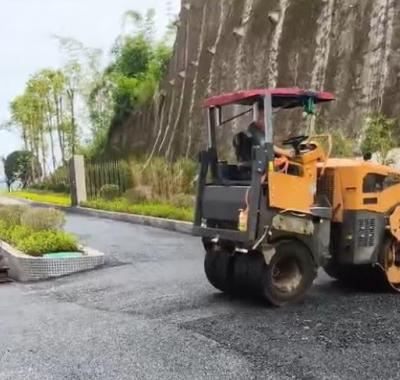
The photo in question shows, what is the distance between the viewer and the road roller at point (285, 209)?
6.64 metres

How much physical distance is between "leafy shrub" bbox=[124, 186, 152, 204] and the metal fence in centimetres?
206

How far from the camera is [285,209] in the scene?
22.0 ft

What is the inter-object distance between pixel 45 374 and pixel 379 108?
1302 centimetres

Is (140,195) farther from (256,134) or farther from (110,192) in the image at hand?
(256,134)

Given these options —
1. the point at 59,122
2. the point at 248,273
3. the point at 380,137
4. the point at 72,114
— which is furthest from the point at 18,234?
the point at 59,122

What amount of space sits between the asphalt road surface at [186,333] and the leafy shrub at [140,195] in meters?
11.2

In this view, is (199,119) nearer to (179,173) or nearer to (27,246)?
(179,173)

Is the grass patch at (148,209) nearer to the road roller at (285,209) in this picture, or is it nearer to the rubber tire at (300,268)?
the road roller at (285,209)

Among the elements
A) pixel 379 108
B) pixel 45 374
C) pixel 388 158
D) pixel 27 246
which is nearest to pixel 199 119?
pixel 379 108

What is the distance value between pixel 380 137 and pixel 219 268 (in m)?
8.12

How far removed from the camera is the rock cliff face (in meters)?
16.8

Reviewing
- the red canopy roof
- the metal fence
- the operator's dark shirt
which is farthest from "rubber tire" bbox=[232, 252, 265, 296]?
the metal fence

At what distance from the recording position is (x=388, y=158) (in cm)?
1371

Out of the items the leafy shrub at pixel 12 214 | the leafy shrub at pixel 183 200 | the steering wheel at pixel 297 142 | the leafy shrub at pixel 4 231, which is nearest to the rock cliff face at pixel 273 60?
the leafy shrub at pixel 183 200
